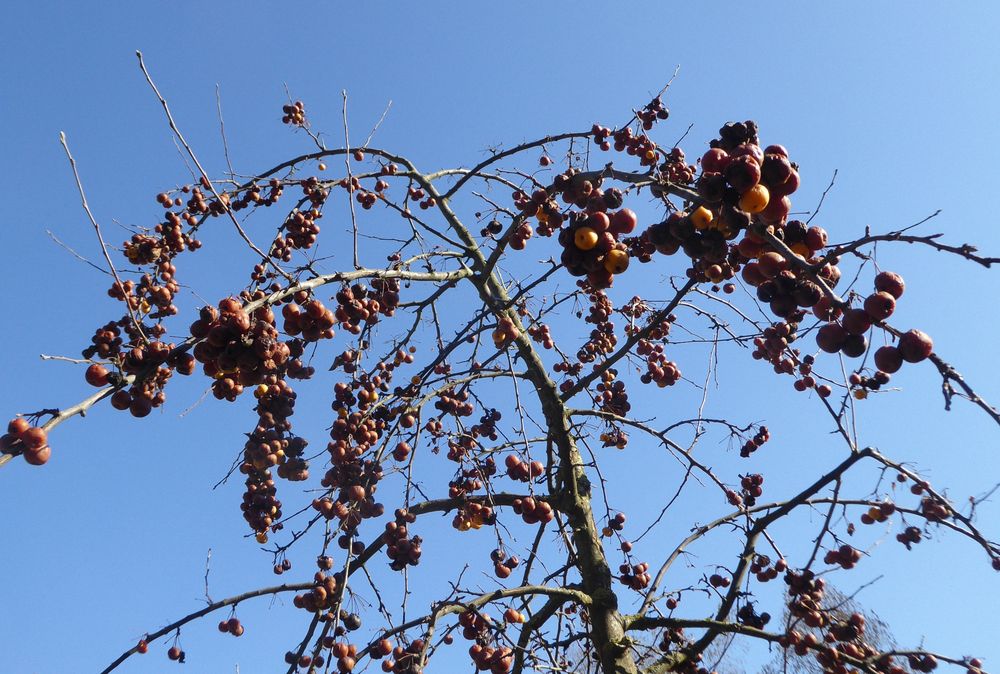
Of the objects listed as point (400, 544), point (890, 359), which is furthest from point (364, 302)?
point (890, 359)

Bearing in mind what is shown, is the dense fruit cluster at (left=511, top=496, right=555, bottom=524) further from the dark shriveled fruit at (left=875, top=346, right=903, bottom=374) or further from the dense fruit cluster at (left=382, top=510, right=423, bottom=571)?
the dark shriveled fruit at (left=875, top=346, right=903, bottom=374)

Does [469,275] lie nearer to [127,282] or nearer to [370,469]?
[370,469]

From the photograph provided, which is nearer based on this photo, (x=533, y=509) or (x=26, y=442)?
(x=26, y=442)

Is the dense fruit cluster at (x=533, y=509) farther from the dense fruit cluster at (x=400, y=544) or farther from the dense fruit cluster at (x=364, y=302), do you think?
the dense fruit cluster at (x=364, y=302)

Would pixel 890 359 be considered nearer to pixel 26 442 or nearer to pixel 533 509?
pixel 533 509

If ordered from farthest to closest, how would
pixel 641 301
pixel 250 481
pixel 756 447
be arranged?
pixel 641 301, pixel 756 447, pixel 250 481

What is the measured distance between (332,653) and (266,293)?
2.21 meters

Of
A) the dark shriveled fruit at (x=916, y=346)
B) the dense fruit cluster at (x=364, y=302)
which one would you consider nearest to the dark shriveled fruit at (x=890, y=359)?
the dark shriveled fruit at (x=916, y=346)

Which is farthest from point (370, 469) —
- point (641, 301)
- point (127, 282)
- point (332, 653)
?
point (641, 301)

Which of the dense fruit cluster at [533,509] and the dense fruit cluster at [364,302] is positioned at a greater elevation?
the dense fruit cluster at [364,302]

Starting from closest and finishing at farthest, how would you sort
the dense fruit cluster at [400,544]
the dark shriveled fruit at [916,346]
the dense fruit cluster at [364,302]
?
the dark shriveled fruit at [916,346]
the dense fruit cluster at [364,302]
the dense fruit cluster at [400,544]

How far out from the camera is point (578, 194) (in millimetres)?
3211

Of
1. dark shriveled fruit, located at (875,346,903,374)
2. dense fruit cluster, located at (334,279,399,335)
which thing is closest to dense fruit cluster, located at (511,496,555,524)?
dense fruit cluster, located at (334,279,399,335)

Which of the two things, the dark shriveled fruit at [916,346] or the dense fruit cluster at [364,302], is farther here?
the dense fruit cluster at [364,302]
